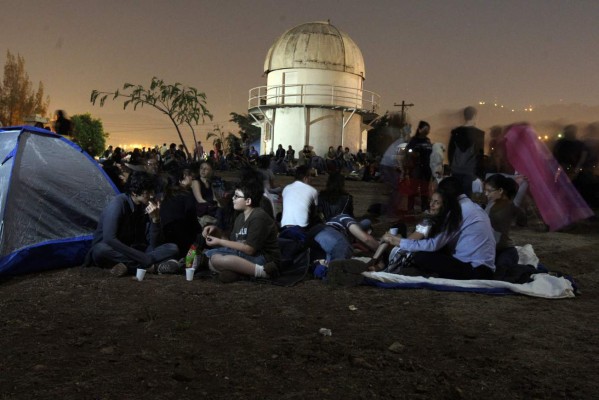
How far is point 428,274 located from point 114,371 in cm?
400

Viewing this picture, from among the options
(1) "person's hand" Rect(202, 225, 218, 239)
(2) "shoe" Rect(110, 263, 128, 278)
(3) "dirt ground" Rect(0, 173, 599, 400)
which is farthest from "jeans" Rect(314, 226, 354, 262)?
(2) "shoe" Rect(110, 263, 128, 278)

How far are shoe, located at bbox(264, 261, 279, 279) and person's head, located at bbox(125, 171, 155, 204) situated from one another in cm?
166

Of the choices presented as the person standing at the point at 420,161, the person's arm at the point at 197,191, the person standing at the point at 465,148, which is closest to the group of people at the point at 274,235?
the person's arm at the point at 197,191

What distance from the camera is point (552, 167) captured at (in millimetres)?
11844

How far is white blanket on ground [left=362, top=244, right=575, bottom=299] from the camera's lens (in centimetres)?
614

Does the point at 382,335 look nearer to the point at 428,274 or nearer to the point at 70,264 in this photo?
the point at 428,274

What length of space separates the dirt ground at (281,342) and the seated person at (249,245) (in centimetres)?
20

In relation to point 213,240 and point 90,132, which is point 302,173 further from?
point 90,132

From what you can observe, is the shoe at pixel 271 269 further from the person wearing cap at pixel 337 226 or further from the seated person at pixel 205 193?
the seated person at pixel 205 193

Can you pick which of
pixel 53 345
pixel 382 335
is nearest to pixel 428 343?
pixel 382 335

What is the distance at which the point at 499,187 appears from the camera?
723cm

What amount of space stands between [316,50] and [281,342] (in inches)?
1113

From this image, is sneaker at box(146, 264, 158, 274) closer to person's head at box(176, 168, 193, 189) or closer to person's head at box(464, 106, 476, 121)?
person's head at box(176, 168, 193, 189)

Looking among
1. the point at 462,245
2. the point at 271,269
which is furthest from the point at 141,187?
the point at 462,245
